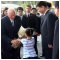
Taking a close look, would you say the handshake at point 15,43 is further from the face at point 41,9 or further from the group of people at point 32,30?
the face at point 41,9

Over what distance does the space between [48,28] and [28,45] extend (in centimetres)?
37

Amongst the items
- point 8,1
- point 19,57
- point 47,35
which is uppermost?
point 8,1

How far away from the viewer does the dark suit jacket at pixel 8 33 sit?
341cm

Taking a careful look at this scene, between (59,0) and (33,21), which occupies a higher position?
→ (59,0)

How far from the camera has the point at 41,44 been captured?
3.41m

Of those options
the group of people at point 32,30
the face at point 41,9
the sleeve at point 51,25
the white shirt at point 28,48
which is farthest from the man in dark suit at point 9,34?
the sleeve at point 51,25

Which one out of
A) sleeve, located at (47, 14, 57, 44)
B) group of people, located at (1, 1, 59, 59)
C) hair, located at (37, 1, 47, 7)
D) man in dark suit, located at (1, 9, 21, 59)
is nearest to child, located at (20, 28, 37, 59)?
group of people, located at (1, 1, 59, 59)

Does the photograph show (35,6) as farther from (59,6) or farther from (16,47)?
(16,47)

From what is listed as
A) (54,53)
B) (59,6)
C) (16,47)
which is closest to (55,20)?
(59,6)

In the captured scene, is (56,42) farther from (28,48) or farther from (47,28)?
(28,48)

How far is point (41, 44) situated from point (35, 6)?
54cm

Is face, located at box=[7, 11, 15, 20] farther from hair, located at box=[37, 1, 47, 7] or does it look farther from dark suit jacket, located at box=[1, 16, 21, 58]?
hair, located at box=[37, 1, 47, 7]

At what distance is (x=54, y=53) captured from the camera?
A: 11.1 feet

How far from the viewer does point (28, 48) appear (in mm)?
3422
